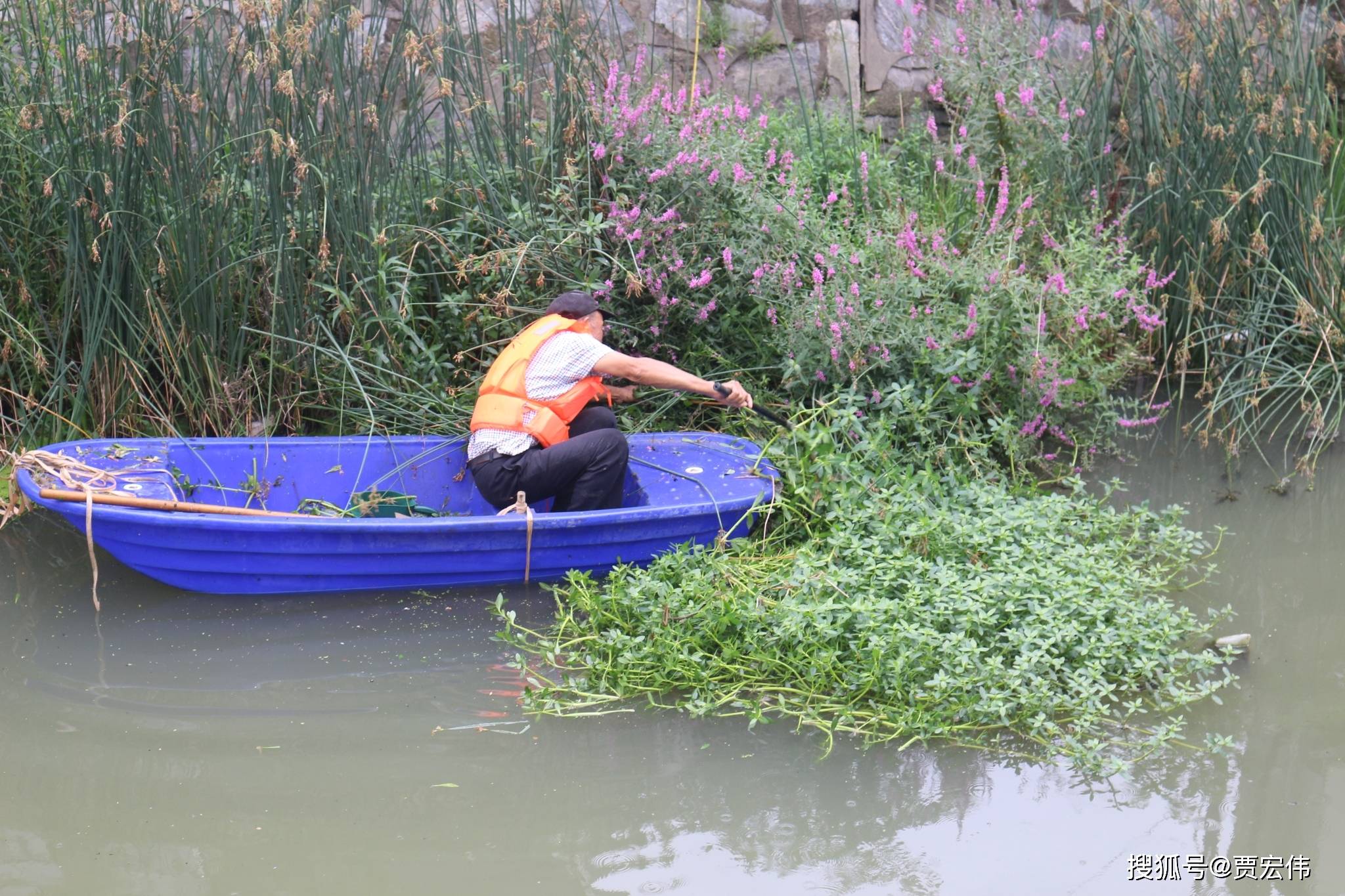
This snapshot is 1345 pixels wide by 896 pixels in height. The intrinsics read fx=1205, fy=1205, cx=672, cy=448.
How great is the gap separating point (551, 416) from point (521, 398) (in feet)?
0.43

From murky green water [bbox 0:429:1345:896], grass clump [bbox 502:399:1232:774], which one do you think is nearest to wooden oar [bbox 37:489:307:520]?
murky green water [bbox 0:429:1345:896]

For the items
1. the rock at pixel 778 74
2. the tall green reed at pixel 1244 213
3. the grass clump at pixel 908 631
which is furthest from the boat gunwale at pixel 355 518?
the rock at pixel 778 74

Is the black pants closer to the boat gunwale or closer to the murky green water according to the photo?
the boat gunwale

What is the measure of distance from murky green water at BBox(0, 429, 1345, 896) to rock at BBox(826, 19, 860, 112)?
3926 mm

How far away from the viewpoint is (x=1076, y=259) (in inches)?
213

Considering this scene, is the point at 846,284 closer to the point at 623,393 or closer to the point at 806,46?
the point at 623,393

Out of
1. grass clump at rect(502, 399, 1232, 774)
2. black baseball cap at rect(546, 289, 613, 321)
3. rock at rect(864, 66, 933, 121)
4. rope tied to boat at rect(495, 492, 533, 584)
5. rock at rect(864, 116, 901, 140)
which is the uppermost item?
rock at rect(864, 66, 933, 121)

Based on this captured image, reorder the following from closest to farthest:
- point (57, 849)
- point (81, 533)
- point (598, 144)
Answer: point (57, 849), point (81, 533), point (598, 144)

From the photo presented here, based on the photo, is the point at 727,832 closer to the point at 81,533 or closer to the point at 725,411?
the point at 725,411

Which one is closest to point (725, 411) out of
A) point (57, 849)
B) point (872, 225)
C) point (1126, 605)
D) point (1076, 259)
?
point (872, 225)

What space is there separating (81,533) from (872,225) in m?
3.69

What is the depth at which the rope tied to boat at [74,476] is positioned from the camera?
13.1ft

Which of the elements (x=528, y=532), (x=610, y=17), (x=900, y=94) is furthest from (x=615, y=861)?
(x=900, y=94)

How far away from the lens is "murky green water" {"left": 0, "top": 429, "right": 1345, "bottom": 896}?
294 centimetres
